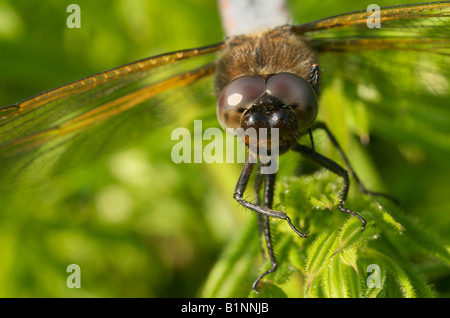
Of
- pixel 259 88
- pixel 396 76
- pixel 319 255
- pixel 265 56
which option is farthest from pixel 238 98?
pixel 396 76

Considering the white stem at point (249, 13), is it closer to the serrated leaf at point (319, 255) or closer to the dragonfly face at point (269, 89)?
the dragonfly face at point (269, 89)

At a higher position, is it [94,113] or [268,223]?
[94,113]

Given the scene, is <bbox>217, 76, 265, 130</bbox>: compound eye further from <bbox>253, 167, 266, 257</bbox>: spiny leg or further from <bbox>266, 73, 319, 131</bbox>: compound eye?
<bbox>253, 167, 266, 257</bbox>: spiny leg

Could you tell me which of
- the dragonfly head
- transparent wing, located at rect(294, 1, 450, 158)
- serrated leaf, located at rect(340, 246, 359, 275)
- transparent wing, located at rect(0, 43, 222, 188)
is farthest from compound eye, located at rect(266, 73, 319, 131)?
transparent wing, located at rect(294, 1, 450, 158)

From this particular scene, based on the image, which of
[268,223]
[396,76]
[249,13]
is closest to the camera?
[268,223]

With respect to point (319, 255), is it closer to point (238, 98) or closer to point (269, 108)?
point (269, 108)
